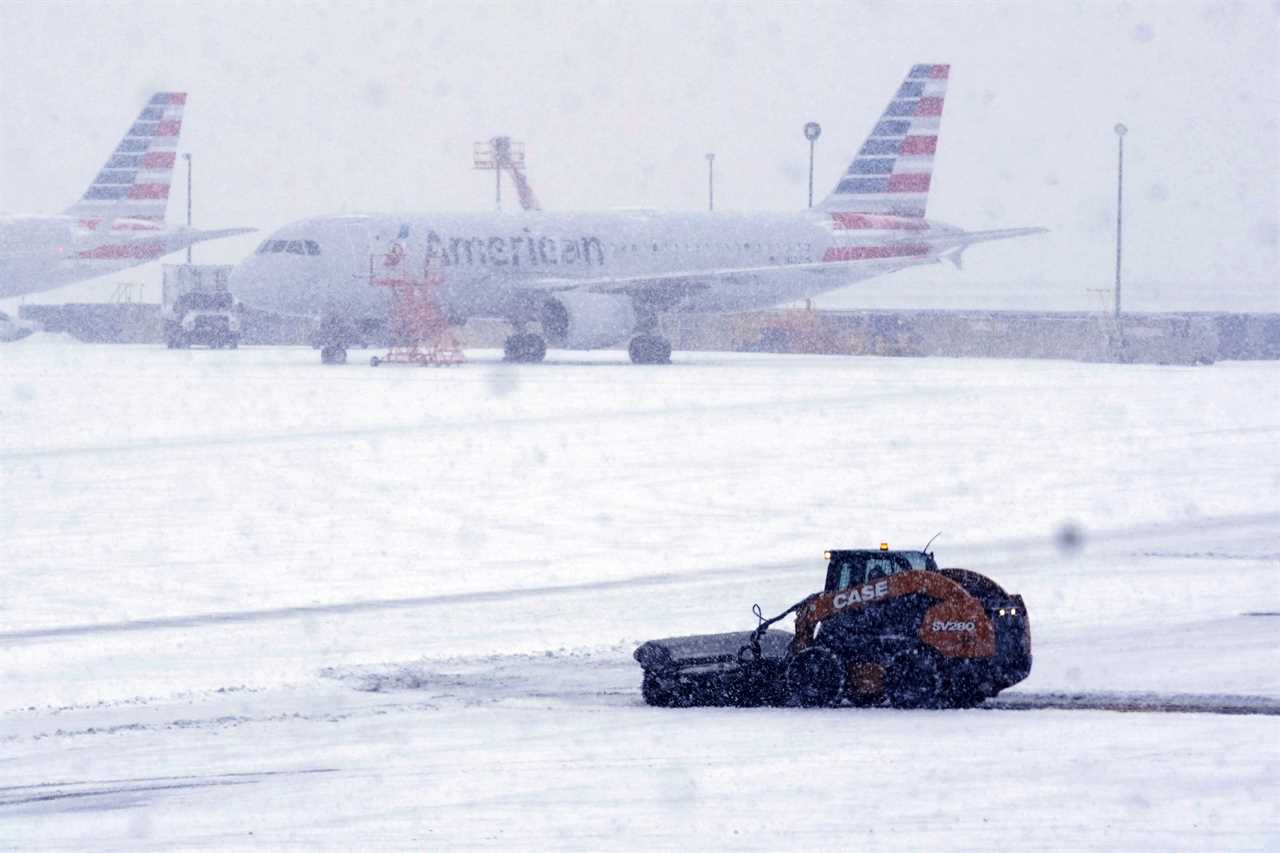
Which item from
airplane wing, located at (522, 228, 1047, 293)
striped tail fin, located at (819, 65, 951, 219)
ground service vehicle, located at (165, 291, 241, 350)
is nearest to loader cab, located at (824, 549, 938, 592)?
airplane wing, located at (522, 228, 1047, 293)

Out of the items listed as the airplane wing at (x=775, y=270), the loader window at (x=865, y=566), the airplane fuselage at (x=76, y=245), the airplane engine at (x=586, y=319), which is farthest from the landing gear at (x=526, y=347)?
the loader window at (x=865, y=566)

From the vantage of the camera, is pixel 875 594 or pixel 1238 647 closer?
pixel 875 594

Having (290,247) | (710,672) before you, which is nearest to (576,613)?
(710,672)

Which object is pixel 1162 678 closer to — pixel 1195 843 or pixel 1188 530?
pixel 1195 843

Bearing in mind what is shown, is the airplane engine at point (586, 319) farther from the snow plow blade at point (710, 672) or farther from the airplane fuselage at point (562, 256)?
the snow plow blade at point (710, 672)

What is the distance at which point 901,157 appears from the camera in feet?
235

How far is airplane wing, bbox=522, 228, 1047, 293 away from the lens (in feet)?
201

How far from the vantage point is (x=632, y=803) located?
1198cm

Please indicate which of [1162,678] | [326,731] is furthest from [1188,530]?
[326,731]

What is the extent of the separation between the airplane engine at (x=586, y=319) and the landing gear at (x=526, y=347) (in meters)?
0.96

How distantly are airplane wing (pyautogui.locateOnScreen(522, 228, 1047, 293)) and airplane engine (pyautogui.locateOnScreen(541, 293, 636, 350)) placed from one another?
1.47 ft

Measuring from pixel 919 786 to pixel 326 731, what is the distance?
419 centimetres

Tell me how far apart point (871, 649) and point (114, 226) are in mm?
76337

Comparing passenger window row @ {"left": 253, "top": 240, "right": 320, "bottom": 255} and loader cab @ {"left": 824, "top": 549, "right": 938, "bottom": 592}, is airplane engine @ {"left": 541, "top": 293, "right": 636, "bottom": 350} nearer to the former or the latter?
passenger window row @ {"left": 253, "top": 240, "right": 320, "bottom": 255}
